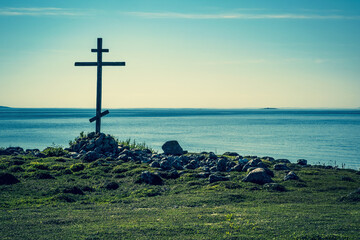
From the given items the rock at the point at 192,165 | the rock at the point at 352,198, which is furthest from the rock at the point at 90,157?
the rock at the point at 352,198

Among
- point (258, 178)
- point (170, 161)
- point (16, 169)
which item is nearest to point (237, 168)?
point (258, 178)

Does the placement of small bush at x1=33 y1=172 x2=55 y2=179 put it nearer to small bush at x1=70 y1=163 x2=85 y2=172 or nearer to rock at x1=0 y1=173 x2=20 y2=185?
rock at x1=0 y1=173 x2=20 y2=185

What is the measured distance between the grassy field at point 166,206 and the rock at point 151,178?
0.38 metres

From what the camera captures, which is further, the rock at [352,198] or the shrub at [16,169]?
the shrub at [16,169]

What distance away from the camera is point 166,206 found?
1537 centimetres

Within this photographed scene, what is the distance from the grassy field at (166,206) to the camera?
11453 millimetres

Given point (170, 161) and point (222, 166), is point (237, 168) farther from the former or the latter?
point (170, 161)

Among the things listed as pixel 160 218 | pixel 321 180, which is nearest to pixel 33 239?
pixel 160 218

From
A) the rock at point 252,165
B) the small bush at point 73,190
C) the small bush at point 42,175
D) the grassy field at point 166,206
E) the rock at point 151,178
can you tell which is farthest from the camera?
the rock at point 252,165

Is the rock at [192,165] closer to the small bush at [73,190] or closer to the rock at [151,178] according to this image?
the rock at [151,178]

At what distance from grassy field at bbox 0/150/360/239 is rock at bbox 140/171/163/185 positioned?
0.38 meters

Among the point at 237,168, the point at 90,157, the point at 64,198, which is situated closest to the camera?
the point at 64,198

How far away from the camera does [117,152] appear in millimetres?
29156

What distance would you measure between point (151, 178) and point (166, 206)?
4.81 meters
